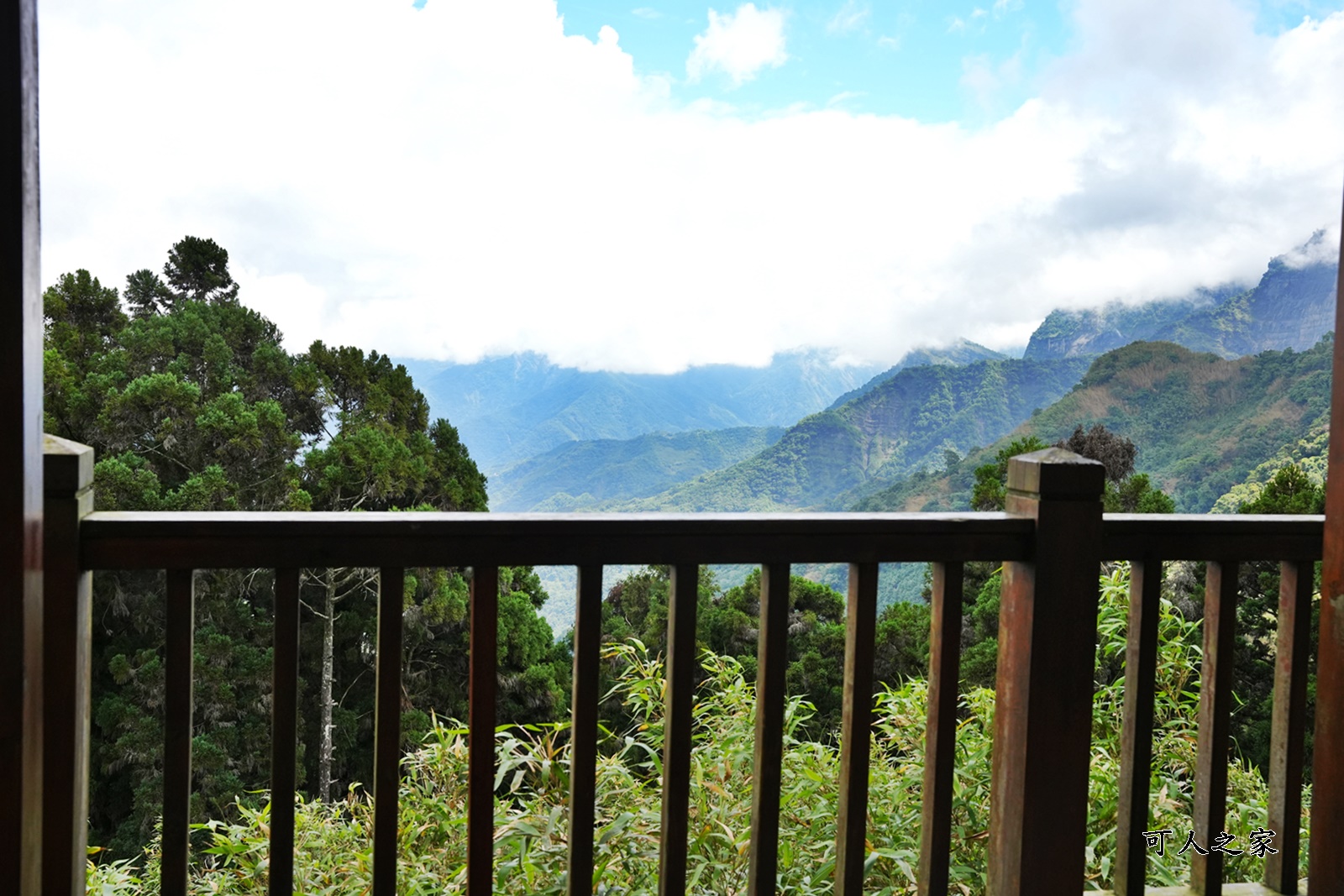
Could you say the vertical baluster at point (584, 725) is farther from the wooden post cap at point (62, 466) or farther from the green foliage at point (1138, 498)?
the green foliage at point (1138, 498)

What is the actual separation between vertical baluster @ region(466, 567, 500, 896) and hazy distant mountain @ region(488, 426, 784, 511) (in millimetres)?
24517

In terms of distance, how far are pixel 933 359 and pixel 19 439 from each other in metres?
34.0

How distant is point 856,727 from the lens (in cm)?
111

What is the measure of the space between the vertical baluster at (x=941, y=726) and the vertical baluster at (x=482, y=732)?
0.55 m

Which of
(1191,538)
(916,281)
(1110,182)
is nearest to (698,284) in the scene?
(916,281)

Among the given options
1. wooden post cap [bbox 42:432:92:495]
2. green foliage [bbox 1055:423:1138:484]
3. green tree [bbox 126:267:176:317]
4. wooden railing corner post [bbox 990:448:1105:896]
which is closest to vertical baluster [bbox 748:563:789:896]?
wooden railing corner post [bbox 990:448:1105:896]

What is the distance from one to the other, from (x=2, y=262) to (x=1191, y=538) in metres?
1.36

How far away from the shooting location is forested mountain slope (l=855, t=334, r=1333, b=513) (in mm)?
17344

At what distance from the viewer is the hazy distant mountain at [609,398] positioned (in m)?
31.0

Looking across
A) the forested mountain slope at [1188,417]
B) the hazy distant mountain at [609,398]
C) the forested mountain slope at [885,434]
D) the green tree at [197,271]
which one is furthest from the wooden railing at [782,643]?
the hazy distant mountain at [609,398]

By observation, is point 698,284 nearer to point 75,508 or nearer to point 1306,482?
point 1306,482

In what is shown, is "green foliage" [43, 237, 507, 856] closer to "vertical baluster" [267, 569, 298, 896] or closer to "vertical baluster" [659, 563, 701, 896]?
"vertical baluster" [267, 569, 298, 896]

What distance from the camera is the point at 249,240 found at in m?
22.2

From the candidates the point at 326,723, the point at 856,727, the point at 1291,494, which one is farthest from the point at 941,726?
the point at 326,723
